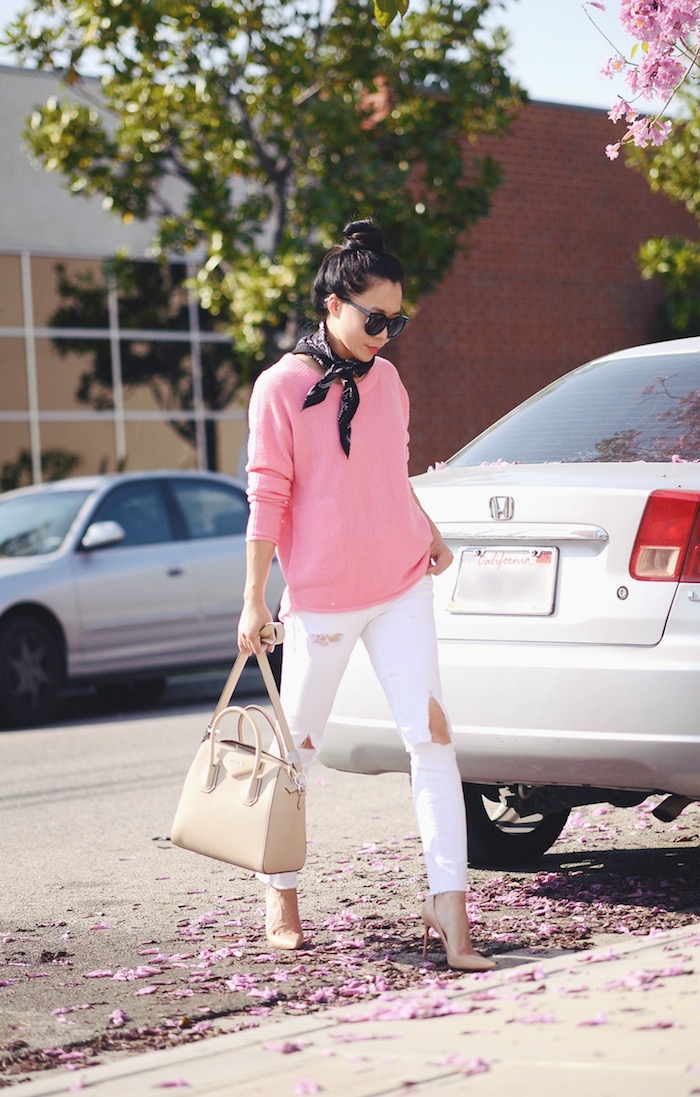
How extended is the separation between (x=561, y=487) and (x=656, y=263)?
1621 centimetres

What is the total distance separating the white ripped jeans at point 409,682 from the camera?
14.9ft

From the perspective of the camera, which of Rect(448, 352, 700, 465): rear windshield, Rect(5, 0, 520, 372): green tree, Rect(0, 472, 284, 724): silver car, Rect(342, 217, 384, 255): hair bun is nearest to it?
Rect(342, 217, 384, 255): hair bun

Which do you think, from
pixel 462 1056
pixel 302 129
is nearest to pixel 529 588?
pixel 462 1056

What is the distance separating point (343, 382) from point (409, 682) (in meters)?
0.85

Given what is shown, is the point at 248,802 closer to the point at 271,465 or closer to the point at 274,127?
the point at 271,465

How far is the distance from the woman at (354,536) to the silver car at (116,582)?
266 inches

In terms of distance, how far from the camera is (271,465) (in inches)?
177

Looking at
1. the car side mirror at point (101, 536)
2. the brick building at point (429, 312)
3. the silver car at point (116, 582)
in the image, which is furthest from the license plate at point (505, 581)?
the brick building at point (429, 312)

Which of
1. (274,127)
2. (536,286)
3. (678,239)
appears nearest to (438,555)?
(274,127)

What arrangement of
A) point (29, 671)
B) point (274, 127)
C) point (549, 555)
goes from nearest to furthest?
point (549, 555) → point (29, 671) → point (274, 127)

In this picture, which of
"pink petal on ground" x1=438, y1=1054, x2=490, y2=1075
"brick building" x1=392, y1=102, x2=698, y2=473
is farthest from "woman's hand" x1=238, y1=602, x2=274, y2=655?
"brick building" x1=392, y1=102, x2=698, y2=473

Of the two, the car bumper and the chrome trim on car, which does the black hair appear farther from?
the car bumper

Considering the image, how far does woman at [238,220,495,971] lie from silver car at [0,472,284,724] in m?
6.76

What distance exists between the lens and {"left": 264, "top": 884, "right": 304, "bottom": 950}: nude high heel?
15.6 feet
